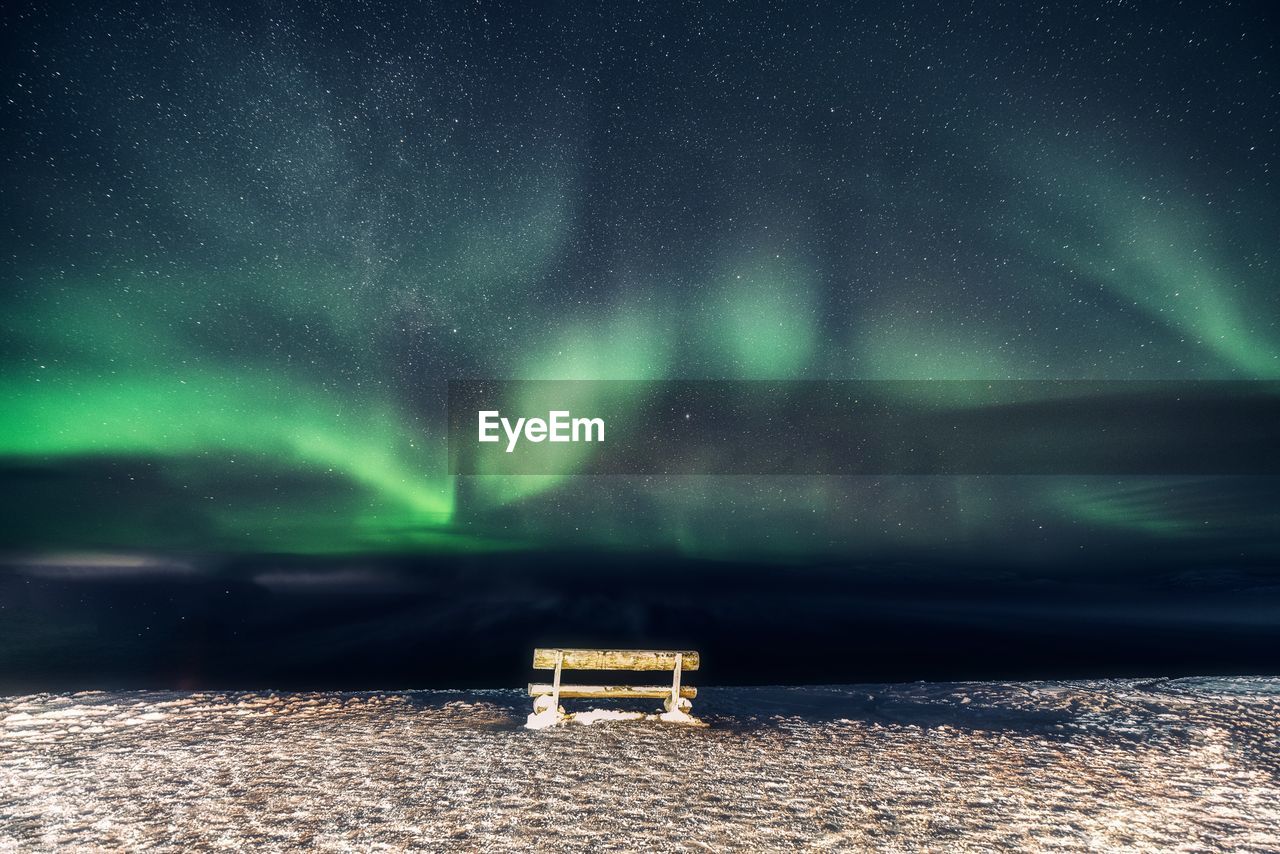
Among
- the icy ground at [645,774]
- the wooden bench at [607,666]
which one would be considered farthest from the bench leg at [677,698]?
the icy ground at [645,774]

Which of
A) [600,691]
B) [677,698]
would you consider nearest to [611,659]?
[600,691]

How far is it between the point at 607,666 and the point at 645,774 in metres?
2.06

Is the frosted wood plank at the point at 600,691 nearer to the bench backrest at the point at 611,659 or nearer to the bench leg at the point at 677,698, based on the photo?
the bench leg at the point at 677,698

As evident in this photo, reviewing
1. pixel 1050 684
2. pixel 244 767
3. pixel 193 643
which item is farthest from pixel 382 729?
pixel 193 643

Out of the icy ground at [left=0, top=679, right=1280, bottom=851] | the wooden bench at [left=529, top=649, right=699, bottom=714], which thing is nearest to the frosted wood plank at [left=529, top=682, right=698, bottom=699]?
the wooden bench at [left=529, top=649, right=699, bottom=714]

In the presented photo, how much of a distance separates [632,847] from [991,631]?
119m

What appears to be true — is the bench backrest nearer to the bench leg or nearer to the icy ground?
the bench leg

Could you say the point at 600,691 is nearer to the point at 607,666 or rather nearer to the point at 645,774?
the point at 607,666

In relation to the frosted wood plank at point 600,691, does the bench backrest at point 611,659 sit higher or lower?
higher

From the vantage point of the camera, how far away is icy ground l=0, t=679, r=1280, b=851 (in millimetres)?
4570

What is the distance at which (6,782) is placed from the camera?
5.51 meters

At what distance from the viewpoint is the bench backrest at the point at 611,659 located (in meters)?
7.47

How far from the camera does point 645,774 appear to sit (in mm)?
5766

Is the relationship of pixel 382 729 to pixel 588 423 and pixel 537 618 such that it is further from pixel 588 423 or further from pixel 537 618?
pixel 537 618
